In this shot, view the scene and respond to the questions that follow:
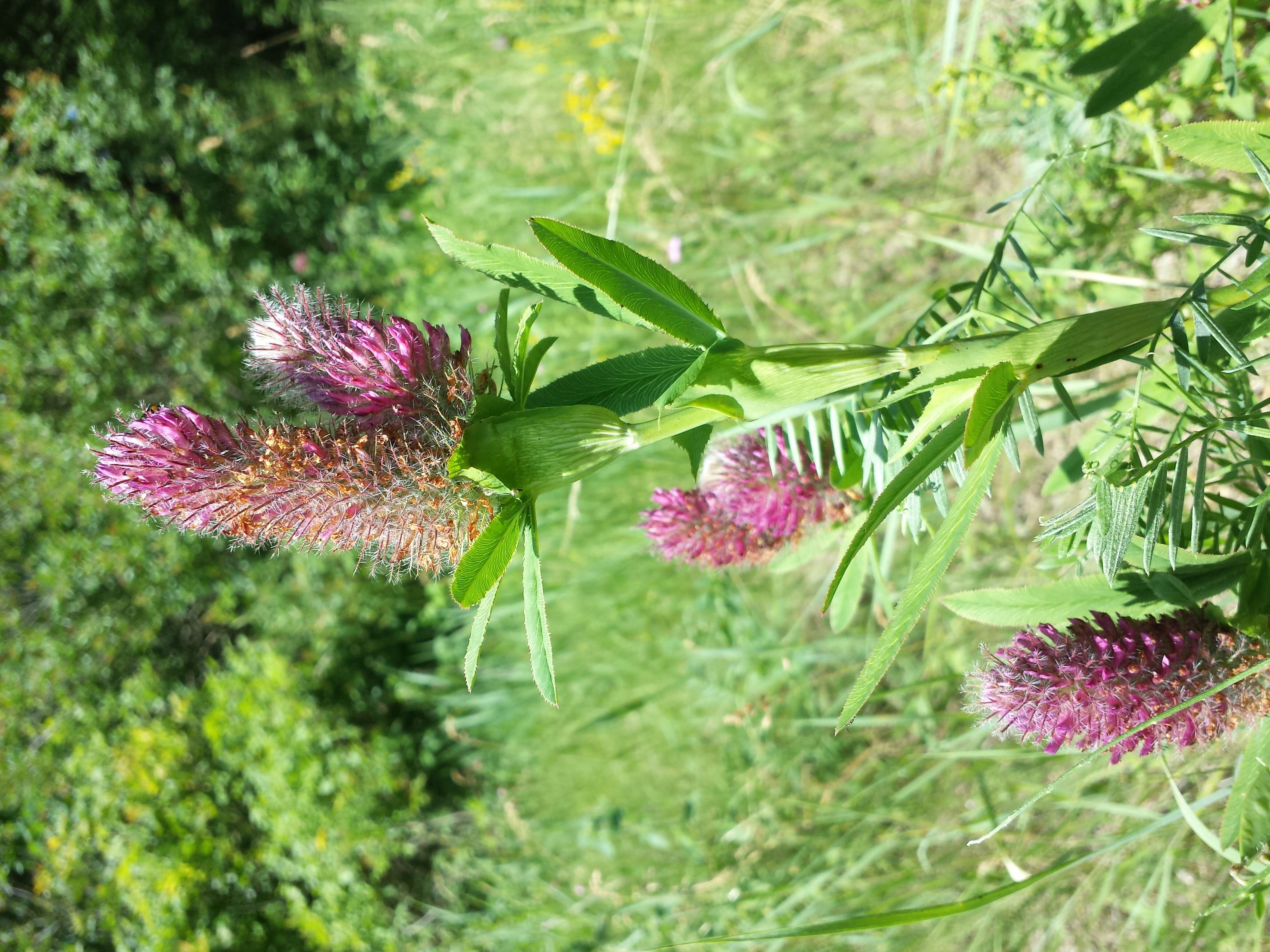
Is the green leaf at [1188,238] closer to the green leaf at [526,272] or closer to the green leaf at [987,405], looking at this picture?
the green leaf at [987,405]

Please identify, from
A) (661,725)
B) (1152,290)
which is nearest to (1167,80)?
(1152,290)

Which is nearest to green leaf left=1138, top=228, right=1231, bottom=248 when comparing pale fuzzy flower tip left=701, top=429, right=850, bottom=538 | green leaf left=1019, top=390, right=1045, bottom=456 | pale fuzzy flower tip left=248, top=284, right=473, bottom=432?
green leaf left=1019, top=390, right=1045, bottom=456

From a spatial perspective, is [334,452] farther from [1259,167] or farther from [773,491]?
[1259,167]

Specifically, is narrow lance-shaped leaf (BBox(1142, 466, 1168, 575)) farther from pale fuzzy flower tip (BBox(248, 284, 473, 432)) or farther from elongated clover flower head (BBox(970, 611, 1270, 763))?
pale fuzzy flower tip (BBox(248, 284, 473, 432))

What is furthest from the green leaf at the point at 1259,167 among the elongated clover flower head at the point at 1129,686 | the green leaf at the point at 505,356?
the green leaf at the point at 505,356

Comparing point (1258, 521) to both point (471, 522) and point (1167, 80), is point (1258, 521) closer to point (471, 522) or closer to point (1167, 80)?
point (471, 522)

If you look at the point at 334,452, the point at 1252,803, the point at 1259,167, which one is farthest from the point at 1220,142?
the point at 334,452

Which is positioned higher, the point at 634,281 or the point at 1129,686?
the point at 634,281
